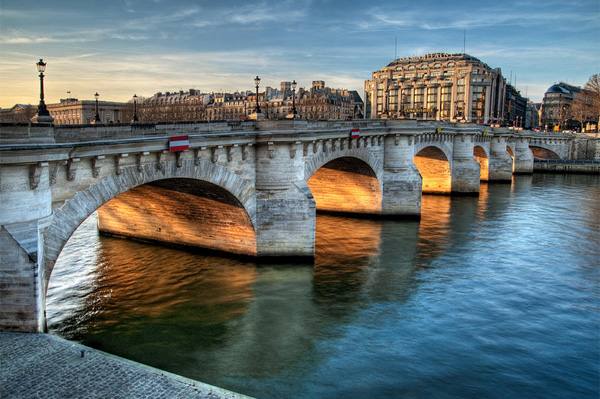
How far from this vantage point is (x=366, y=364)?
17156 mm

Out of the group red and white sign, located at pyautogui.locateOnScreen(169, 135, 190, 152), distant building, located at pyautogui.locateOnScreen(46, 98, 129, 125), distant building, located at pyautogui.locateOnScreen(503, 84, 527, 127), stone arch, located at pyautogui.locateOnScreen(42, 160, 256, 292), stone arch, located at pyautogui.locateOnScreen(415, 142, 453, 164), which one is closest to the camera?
stone arch, located at pyautogui.locateOnScreen(42, 160, 256, 292)

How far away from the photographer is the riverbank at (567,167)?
8594cm

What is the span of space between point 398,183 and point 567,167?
5721 cm

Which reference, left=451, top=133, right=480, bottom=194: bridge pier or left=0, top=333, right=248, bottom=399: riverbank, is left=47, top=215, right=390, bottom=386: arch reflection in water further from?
left=451, top=133, right=480, bottom=194: bridge pier

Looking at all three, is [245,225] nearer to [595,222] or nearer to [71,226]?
[71,226]

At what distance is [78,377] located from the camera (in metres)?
13.0

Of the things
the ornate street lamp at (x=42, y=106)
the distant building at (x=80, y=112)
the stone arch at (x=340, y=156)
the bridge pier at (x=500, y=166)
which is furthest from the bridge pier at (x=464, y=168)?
the ornate street lamp at (x=42, y=106)

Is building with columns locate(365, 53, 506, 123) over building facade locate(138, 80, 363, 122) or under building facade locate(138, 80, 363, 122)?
over

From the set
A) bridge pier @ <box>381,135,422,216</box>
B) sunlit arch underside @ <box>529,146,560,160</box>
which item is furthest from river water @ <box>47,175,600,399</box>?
sunlit arch underside @ <box>529,146,560,160</box>

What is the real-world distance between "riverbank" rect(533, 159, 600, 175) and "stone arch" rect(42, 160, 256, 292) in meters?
73.2

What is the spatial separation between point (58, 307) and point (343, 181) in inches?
977

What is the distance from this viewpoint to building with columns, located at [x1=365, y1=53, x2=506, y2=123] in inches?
6191

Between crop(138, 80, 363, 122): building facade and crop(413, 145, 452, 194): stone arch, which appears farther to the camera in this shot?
crop(138, 80, 363, 122): building facade

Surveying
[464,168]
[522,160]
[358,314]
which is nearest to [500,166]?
[522,160]
